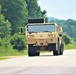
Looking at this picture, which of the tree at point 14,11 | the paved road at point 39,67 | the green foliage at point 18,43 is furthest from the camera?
the tree at point 14,11

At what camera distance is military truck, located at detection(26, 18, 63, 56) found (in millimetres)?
42719

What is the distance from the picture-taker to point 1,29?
4181 inches

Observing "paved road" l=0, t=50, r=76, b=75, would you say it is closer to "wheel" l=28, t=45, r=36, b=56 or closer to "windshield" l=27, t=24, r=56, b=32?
"windshield" l=27, t=24, r=56, b=32

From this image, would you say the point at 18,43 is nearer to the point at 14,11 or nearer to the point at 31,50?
the point at 31,50

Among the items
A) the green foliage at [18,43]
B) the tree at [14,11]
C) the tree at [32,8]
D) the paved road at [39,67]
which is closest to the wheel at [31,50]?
the paved road at [39,67]

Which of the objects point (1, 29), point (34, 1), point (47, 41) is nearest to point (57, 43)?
point (47, 41)

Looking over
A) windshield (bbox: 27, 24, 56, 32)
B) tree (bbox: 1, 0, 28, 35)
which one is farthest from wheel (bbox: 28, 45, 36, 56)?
tree (bbox: 1, 0, 28, 35)

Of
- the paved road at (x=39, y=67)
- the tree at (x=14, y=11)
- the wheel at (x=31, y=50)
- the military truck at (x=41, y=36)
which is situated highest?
the tree at (x=14, y=11)

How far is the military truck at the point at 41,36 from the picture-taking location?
4272 centimetres

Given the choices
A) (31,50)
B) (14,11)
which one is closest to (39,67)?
(31,50)

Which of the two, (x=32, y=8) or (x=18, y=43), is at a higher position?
(x=32, y=8)

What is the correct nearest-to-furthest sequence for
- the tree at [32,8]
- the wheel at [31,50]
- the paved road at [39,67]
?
1. the paved road at [39,67]
2. the wheel at [31,50]
3. the tree at [32,8]

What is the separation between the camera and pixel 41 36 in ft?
141

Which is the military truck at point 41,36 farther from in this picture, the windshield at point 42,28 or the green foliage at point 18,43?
the green foliage at point 18,43
